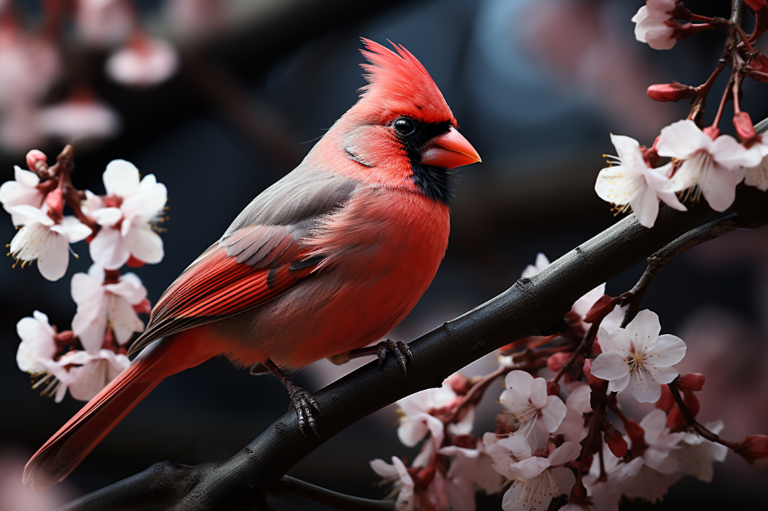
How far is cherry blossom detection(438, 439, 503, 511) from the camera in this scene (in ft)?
3.10

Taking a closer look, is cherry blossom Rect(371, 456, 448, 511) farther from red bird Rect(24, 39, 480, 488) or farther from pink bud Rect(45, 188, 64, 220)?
pink bud Rect(45, 188, 64, 220)

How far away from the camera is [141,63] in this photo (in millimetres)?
1900

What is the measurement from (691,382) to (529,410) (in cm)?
21

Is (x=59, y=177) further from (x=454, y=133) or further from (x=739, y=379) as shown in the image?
(x=739, y=379)

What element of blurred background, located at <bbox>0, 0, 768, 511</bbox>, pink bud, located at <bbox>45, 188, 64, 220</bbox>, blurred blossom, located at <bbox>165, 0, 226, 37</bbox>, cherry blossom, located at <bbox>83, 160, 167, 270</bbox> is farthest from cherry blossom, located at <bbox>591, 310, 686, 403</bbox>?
blurred blossom, located at <bbox>165, 0, 226, 37</bbox>

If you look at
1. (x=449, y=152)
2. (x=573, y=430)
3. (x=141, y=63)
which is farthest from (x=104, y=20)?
(x=573, y=430)

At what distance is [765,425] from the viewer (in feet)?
5.81

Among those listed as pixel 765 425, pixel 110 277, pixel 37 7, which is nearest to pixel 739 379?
pixel 765 425

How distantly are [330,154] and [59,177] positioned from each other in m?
0.48

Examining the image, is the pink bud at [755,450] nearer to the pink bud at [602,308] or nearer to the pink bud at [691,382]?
the pink bud at [691,382]

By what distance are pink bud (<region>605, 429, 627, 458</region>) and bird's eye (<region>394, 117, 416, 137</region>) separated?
61 cm

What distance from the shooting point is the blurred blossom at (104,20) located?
5.93ft

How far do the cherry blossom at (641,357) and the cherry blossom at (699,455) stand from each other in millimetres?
180

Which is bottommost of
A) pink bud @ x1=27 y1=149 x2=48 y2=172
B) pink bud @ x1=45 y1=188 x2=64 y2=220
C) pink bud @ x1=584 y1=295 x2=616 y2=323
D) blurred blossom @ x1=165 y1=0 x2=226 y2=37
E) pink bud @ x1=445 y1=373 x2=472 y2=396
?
pink bud @ x1=445 y1=373 x2=472 y2=396
